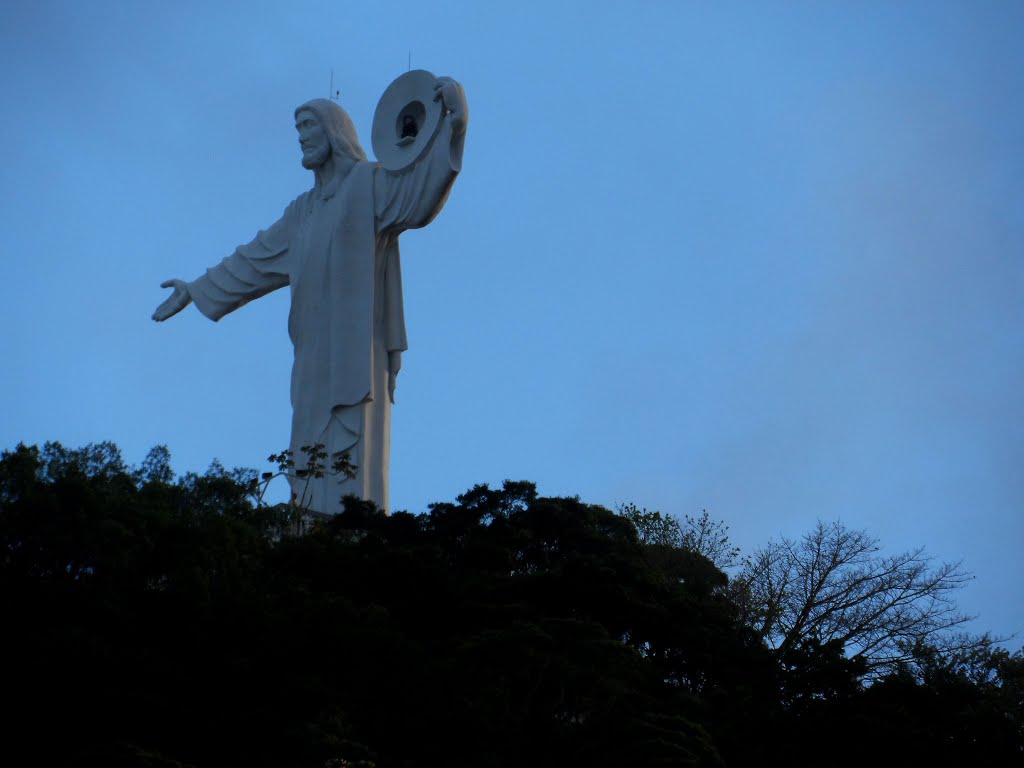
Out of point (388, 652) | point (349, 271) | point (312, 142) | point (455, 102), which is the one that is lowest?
point (388, 652)

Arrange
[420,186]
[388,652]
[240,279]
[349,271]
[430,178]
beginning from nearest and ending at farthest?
[388,652] < [430,178] < [420,186] < [349,271] < [240,279]

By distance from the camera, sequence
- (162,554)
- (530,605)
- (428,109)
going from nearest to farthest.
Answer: (162,554) → (530,605) → (428,109)

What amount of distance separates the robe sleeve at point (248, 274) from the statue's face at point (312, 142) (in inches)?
26.8

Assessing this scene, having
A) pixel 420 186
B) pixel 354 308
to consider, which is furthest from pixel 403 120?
pixel 354 308

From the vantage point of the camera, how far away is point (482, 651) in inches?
586

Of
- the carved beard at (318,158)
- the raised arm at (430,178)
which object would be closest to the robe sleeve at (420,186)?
the raised arm at (430,178)

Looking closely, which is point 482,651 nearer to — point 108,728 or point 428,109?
point 108,728

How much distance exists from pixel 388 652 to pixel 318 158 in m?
8.69

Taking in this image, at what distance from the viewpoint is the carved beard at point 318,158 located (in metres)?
22.0

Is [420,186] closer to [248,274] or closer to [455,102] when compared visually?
[455,102]

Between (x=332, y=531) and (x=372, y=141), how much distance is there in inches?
211

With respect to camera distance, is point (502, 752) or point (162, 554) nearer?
point (502, 752)

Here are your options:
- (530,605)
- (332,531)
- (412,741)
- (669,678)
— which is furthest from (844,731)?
(332,531)

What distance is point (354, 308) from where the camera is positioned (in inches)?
834
